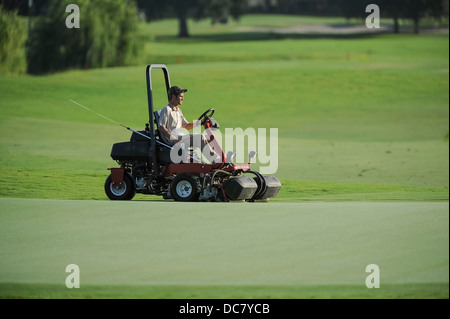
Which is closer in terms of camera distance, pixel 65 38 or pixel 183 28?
pixel 65 38

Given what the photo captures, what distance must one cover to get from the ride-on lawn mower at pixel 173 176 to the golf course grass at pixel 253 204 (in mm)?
223

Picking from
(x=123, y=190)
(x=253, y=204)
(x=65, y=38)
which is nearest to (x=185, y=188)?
(x=253, y=204)

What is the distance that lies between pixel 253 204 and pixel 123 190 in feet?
6.59

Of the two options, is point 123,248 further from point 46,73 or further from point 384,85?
point 46,73

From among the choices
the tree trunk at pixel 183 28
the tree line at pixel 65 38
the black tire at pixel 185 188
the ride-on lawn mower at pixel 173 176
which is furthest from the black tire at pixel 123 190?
the tree trunk at pixel 183 28

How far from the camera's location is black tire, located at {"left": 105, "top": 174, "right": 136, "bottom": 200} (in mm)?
13578

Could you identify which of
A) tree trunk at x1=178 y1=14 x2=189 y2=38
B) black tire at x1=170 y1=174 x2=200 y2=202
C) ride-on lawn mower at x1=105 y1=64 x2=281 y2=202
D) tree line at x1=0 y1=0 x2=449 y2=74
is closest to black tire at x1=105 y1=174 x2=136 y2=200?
ride-on lawn mower at x1=105 y1=64 x2=281 y2=202

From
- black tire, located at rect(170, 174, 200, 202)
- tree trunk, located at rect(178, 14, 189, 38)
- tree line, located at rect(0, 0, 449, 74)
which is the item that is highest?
tree trunk, located at rect(178, 14, 189, 38)

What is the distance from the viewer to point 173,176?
519 inches

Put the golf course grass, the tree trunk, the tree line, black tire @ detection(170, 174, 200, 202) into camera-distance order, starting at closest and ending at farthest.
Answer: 1. the golf course grass
2. black tire @ detection(170, 174, 200, 202)
3. the tree line
4. the tree trunk

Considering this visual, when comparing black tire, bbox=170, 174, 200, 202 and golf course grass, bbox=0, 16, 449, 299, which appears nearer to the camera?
golf course grass, bbox=0, 16, 449, 299

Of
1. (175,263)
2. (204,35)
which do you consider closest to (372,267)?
(175,263)

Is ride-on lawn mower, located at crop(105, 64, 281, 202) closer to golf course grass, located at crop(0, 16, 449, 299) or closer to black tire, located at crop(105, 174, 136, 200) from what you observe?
black tire, located at crop(105, 174, 136, 200)

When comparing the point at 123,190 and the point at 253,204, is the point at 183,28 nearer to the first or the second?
the point at 123,190
